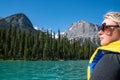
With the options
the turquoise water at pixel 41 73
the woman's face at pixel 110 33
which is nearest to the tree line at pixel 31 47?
the turquoise water at pixel 41 73

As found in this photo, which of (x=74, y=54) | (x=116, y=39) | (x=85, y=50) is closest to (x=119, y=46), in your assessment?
(x=116, y=39)

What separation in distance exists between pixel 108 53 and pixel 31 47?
437ft

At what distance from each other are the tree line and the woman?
355 ft

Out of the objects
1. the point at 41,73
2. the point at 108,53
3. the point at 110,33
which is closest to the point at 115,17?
the point at 110,33

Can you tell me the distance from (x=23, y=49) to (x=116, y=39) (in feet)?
418

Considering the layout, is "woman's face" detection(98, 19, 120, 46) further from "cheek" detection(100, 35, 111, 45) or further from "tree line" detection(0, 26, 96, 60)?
"tree line" detection(0, 26, 96, 60)

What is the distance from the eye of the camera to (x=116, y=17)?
3.44m

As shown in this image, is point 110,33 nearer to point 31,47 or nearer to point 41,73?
point 41,73

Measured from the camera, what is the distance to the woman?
2.93 meters

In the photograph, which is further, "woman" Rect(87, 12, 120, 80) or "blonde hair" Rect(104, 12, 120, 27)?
"blonde hair" Rect(104, 12, 120, 27)

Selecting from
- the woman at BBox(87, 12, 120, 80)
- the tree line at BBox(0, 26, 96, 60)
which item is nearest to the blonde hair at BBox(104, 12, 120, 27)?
the woman at BBox(87, 12, 120, 80)

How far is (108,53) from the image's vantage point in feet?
10.3

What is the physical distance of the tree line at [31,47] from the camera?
120450mm

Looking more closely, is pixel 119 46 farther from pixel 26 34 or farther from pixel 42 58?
pixel 26 34
